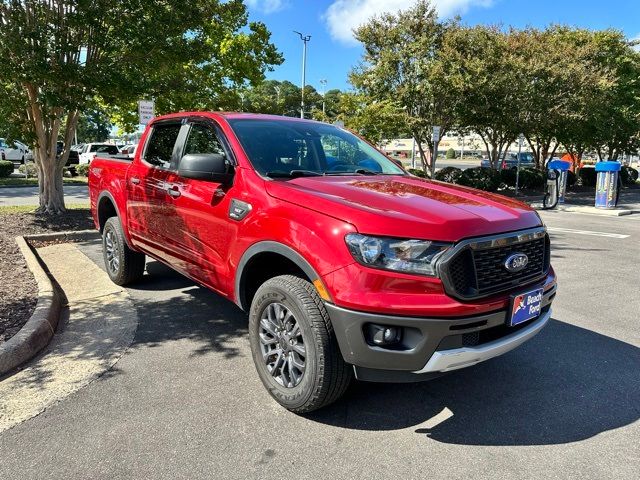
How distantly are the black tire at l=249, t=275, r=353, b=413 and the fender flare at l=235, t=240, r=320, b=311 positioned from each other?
129mm

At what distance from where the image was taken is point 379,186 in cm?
326

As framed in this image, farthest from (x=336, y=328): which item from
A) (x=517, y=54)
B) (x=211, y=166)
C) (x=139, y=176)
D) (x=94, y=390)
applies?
(x=517, y=54)

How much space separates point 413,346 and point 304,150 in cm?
201

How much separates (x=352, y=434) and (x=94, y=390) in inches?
70.1

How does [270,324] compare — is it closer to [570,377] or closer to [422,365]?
[422,365]

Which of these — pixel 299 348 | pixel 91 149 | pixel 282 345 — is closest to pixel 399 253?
pixel 299 348

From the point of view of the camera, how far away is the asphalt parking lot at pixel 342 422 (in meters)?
2.47

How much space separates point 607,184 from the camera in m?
16.0

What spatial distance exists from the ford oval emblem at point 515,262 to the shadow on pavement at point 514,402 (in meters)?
0.95

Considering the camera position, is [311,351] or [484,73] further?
[484,73]

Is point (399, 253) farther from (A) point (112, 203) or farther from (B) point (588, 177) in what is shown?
(B) point (588, 177)

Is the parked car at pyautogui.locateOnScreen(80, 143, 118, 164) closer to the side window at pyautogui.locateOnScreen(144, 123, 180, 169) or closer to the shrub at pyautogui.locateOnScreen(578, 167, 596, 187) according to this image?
the side window at pyautogui.locateOnScreen(144, 123, 180, 169)

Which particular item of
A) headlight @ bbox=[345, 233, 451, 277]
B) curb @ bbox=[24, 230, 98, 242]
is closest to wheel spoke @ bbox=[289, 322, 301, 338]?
headlight @ bbox=[345, 233, 451, 277]

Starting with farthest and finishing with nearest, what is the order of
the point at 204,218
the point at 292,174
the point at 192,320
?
the point at 192,320
the point at 204,218
the point at 292,174
